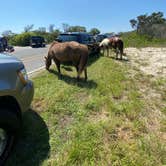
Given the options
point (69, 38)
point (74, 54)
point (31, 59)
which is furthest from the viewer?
point (31, 59)

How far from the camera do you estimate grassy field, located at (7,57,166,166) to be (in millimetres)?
3400

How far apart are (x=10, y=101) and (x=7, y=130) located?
423mm

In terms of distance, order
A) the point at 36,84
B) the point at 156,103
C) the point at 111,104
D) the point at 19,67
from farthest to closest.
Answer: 1. the point at 36,84
2. the point at 156,103
3. the point at 111,104
4. the point at 19,67

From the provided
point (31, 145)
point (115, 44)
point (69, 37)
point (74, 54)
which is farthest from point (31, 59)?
point (31, 145)

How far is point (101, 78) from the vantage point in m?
8.09

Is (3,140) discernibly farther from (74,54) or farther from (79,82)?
(74,54)

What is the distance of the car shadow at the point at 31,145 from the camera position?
3.37 m

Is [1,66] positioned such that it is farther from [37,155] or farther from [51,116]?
[51,116]

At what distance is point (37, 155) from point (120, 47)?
1132 centimetres

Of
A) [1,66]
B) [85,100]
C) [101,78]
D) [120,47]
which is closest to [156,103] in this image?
[85,100]

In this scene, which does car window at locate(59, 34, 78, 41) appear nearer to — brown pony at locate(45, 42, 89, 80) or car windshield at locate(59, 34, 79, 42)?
car windshield at locate(59, 34, 79, 42)

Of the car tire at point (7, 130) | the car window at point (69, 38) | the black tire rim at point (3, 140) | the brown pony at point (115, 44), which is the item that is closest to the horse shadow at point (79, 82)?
the car tire at point (7, 130)

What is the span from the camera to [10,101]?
11.1ft

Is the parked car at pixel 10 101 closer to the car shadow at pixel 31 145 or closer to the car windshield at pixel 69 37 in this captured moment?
the car shadow at pixel 31 145
